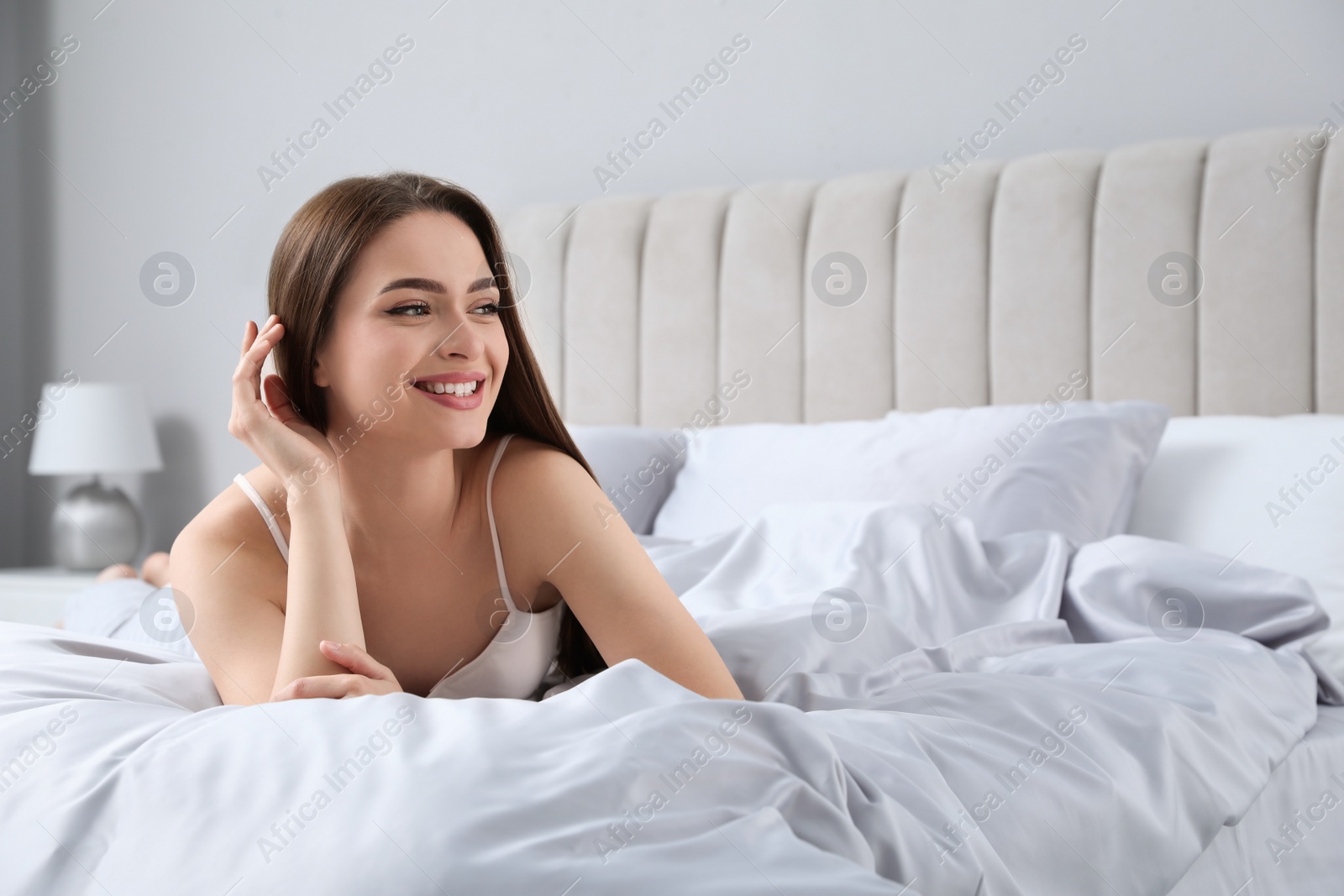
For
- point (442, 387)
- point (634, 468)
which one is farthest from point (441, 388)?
point (634, 468)

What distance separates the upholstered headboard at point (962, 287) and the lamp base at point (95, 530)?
1.43 meters

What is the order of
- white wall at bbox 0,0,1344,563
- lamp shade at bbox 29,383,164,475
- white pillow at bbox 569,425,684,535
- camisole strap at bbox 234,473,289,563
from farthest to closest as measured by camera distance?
1. lamp shade at bbox 29,383,164,475
2. white wall at bbox 0,0,1344,563
3. white pillow at bbox 569,425,684,535
4. camisole strap at bbox 234,473,289,563

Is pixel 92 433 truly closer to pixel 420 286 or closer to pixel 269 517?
pixel 269 517

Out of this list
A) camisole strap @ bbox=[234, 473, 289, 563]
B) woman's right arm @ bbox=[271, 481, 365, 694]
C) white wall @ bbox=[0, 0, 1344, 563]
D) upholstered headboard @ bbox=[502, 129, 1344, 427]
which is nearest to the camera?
woman's right arm @ bbox=[271, 481, 365, 694]

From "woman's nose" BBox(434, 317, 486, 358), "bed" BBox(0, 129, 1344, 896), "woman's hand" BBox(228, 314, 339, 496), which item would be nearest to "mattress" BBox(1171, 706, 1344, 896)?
"bed" BBox(0, 129, 1344, 896)

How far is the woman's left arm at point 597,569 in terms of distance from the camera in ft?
3.71

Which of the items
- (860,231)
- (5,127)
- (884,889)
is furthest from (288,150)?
(884,889)

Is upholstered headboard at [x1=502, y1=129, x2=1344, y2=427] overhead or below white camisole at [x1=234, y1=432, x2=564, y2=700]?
overhead

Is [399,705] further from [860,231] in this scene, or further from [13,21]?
[13,21]

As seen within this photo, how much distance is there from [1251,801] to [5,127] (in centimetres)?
424

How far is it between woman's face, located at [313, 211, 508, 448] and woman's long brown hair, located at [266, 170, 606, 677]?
2 centimetres

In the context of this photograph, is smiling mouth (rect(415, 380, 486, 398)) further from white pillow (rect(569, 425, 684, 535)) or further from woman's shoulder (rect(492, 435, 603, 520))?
white pillow (rect(569, 425, 684, 535))

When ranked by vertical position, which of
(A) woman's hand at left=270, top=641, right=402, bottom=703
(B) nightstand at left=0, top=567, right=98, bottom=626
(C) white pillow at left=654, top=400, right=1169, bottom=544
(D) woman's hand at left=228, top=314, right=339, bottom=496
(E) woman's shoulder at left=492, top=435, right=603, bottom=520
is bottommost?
(B) nightstand at left=0, top=567, right=98, bottom=626

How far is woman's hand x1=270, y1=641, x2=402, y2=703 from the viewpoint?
1.00m
